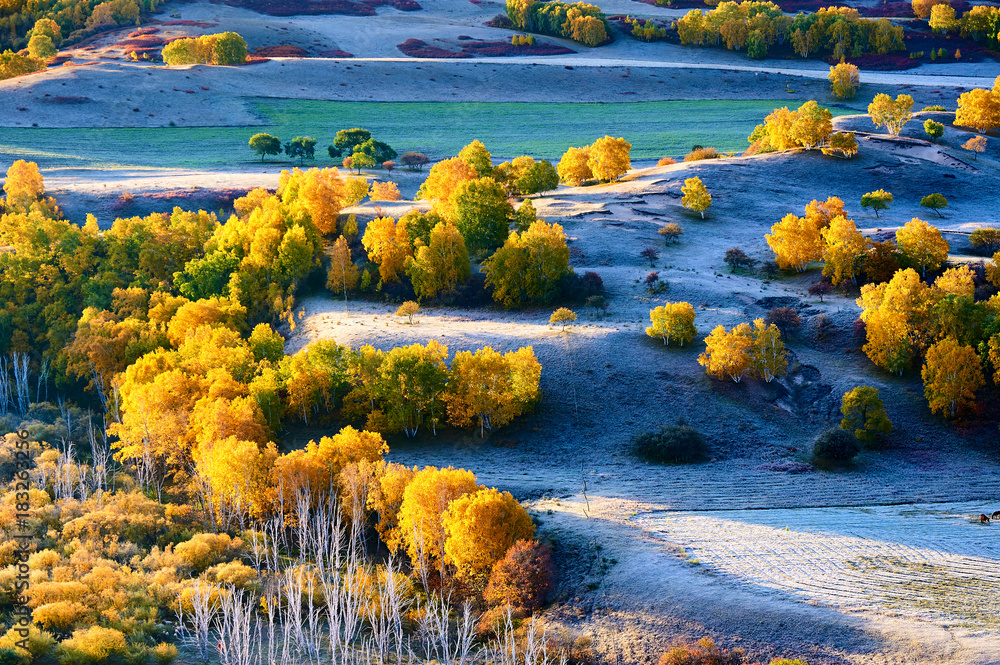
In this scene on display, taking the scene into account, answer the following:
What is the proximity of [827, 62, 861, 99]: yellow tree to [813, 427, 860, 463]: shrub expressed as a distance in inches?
5048

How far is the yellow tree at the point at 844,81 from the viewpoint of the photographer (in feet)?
569

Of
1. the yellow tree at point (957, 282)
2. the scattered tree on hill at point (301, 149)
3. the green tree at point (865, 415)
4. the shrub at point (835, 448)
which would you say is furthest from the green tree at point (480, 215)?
the scattered tree on hill at point (301, 149)

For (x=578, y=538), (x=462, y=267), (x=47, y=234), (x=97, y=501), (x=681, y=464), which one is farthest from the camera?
(x=47, y=234)

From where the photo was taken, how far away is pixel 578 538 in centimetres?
5347

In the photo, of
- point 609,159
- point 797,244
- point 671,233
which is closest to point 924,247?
point 797,244

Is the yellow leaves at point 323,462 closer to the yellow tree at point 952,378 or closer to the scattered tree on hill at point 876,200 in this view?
the yellow tree at point 952,378

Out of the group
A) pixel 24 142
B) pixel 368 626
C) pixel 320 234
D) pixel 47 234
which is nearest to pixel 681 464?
pixel 368 626

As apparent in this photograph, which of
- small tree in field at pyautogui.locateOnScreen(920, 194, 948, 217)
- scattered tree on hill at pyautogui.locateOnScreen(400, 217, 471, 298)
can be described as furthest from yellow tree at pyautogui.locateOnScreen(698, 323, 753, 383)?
small tree in field at pyautogui.locateOnScreen(920, 194, 948, 217)

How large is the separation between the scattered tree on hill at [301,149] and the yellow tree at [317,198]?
38735 mm

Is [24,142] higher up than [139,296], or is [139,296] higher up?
[24,142]

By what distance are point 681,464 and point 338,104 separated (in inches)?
5391

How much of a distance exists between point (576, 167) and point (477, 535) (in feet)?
272

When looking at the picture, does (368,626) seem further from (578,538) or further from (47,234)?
(47,234)

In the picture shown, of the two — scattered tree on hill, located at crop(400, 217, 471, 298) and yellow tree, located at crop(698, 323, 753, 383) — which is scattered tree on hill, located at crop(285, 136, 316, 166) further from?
yellow tree, located at crop(698, 323, 753, 383)
